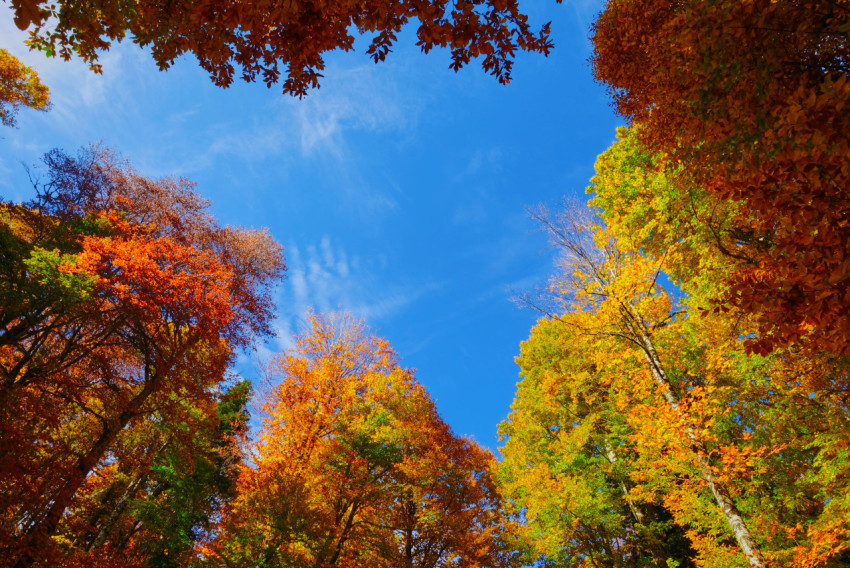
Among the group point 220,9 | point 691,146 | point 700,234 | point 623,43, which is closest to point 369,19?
point 220,9

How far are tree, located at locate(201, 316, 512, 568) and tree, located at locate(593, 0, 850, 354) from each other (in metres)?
9.96

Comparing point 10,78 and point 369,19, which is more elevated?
A: point 10,78

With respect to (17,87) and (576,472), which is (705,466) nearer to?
(576,472)

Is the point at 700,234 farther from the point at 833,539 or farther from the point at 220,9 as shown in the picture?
the point at 220,9

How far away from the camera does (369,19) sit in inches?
126

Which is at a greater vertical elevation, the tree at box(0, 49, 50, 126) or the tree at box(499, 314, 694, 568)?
the tree at box(0, 49, 50, 126)

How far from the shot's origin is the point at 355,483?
10.8 meters

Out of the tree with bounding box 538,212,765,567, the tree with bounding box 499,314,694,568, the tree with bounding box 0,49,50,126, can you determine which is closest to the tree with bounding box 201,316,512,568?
the tree with bounding box 499,314,694,568

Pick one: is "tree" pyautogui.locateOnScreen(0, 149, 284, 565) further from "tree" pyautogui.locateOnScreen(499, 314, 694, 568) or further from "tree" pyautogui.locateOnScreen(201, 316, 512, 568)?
"tree" pyautogui.locateOnScreen(499, 314, 694, 568)

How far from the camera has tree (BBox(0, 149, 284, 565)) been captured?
6.93 meters

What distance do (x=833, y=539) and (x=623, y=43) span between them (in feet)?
31.7

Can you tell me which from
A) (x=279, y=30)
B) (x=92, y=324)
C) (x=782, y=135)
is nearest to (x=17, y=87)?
(x=92, y=324)

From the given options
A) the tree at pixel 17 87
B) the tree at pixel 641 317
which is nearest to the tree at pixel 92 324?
the tree at pixel 17 87

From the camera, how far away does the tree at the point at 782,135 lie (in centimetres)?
236
